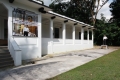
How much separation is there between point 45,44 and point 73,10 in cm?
2308

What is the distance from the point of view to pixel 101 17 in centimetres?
2991

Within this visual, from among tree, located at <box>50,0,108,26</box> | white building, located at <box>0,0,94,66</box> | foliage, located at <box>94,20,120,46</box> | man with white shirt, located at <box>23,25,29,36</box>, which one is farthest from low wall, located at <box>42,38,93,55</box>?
tree, located at <box>50,0,108,26</box>

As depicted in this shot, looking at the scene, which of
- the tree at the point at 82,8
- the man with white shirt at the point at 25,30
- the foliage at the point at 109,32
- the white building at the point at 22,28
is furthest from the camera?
the tree at the point at 82,8

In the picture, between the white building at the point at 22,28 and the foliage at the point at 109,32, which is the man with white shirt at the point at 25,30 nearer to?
the white building at the point at 22,28

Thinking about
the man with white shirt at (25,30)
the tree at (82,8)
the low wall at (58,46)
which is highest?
the tree at (82,8)

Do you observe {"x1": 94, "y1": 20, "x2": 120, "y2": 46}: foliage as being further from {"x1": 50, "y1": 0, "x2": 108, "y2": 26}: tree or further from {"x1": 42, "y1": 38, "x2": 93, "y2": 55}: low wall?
{"x1": 42, "y1": 38, "x2": 93, "y2": 55}: low wall

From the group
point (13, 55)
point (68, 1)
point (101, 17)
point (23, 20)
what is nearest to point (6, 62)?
point (13, 55)

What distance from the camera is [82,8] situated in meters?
32.6

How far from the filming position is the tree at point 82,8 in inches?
1215

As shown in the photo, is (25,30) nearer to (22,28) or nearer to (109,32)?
(22,28)

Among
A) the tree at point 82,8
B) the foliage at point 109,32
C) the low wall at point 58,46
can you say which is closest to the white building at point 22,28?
the low wall at point 58,46

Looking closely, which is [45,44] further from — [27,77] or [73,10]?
[73,10]

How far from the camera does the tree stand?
101ft

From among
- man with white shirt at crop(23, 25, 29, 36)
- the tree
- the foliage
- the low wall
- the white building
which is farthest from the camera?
the tree
